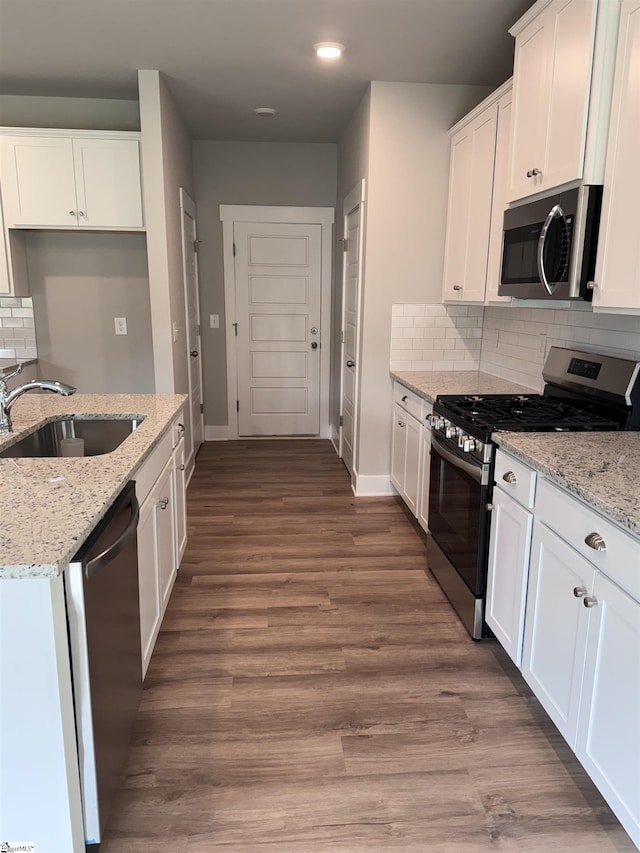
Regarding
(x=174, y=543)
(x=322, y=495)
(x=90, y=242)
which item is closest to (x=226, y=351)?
(x=90, y=242)

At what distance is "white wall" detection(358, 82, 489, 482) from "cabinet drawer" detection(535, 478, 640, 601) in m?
2.24

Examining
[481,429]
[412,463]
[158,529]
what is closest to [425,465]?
[412,463]

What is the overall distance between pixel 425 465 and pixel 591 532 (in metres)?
1.64

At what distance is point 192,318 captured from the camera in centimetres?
484

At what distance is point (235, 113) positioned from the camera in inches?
167

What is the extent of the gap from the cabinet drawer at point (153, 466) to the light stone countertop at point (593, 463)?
127cm

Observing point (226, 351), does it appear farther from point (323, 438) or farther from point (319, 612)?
point (319, 612)

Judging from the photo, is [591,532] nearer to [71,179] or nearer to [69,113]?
[71,179]

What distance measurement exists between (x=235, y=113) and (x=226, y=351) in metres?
2.04

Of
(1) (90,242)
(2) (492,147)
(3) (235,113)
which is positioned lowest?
(1) (90,242)

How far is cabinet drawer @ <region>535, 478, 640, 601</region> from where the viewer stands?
1395mm

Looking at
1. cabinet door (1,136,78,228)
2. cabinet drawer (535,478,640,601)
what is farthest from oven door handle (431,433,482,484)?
cabinet door (1,136,78,228)

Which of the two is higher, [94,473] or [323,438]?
[94,473]

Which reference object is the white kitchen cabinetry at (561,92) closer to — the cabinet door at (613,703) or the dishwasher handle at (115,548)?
the cabinet door at (613,703)
